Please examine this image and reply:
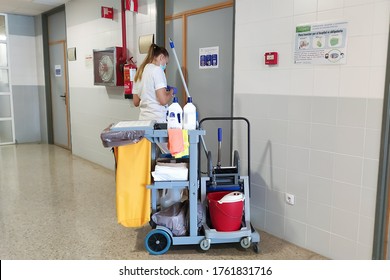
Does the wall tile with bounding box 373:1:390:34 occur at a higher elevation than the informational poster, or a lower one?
higher

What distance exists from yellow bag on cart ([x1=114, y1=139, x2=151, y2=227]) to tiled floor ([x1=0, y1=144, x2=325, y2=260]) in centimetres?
34

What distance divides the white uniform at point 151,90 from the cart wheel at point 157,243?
121 cm

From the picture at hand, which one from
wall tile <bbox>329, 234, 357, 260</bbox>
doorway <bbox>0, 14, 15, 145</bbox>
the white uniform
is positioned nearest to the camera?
wall tile <bbox>329, 234, 357, 260</bbox>

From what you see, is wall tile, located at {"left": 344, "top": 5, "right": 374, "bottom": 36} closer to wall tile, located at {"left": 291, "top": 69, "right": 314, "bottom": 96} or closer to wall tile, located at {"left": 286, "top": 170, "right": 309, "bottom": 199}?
wall tile, located at {"left": 291, "top": 69, "right": 314, "bottom": 96}

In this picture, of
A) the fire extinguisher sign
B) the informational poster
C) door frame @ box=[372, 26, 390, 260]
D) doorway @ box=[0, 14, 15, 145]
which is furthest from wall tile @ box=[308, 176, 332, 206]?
doorway @ box=[0, 14, 15, 145]

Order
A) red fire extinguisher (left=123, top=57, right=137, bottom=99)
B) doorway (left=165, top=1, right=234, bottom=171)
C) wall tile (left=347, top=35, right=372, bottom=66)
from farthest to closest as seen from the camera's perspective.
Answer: red fire extinguisher (left=123, top=57, right=137, bottom=99) → doorway (left=165, top=1, right=234, bottom=171) → wall tile (left=347, top=35, right=372, bottom=66)

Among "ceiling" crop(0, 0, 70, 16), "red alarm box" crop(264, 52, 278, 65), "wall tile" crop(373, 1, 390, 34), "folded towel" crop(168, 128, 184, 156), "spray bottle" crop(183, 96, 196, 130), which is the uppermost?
"ceiling" crop(0, 0, 70, 16)

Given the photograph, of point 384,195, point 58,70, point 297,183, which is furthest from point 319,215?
point 58,70

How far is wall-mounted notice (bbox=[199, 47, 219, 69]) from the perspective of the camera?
144 inches

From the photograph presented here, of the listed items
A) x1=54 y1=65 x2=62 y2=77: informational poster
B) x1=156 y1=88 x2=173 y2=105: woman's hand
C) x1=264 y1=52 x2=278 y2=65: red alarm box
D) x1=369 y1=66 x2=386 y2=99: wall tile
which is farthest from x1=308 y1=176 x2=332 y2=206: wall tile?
x1=54 y1=65 x2=62 y2=77: informational poster

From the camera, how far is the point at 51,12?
22.8 feet

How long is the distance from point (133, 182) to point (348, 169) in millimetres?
1545

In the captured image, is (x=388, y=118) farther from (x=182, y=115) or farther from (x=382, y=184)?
(x=182, y=115)

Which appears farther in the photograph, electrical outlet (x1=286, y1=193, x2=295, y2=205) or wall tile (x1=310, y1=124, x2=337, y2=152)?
electrical outlet (x1=286, y1=193, x2=295, y2=205)
